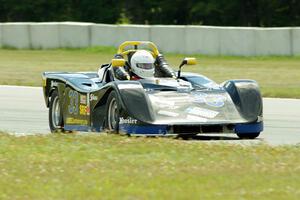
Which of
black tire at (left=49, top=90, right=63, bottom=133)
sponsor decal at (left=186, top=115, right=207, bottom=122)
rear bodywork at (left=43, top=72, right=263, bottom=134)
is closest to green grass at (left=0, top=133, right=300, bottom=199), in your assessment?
rear bodywork at (left=43, top=72, right=263, bottom=134)

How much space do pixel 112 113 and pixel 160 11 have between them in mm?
36387

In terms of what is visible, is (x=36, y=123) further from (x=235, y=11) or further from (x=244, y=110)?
(x=235, y=11)

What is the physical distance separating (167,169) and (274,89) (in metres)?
12.1

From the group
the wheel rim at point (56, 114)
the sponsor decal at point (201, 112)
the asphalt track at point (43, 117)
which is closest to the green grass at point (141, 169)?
the sponsor decal at point (201, 112)

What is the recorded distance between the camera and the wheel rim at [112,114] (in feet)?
41.4

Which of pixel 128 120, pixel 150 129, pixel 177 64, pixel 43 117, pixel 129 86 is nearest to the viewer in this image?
pixel 150 129

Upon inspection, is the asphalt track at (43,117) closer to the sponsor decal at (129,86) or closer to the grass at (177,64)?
the sponsor decal at (129,86)

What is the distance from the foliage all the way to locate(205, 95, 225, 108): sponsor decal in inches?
1278

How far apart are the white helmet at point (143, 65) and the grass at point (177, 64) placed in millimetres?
6235

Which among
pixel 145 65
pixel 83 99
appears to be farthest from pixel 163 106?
pixel 83 99

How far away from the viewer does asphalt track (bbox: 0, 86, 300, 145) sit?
13164mm

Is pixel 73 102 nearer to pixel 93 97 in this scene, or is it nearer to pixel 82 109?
pixel 82 109

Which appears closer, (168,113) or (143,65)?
(168,113)

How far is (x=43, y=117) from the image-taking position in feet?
53.3
